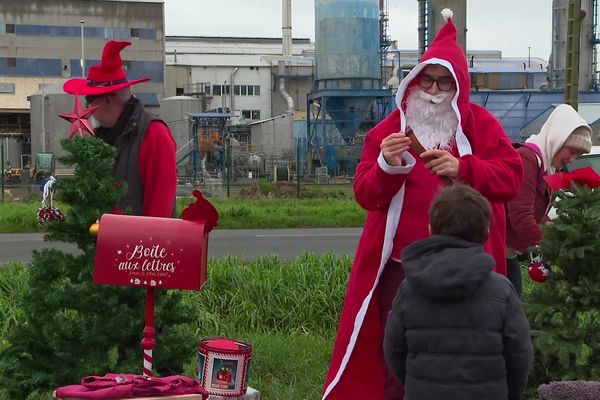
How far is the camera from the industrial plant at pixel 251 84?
38344mm

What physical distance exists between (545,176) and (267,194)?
59.0 feet

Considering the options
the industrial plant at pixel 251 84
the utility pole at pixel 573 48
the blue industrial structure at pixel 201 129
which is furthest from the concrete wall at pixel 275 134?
the utility pole at pixel 573 48

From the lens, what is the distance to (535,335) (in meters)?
4.44

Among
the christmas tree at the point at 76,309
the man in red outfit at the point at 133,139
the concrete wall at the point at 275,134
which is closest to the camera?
the christmas tree at the point at 76,309

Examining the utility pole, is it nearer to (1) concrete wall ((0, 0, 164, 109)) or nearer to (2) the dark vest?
(2) the dark vest

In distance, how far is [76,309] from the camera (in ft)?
14.4

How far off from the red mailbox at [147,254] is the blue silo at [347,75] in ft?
118

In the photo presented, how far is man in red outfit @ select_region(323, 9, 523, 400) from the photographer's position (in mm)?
4000

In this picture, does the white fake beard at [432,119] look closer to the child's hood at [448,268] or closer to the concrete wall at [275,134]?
the child's hood at [448,268]

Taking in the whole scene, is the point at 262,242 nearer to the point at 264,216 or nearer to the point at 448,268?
the point at 264,216

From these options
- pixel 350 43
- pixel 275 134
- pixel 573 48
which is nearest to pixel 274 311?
pixel 573 48

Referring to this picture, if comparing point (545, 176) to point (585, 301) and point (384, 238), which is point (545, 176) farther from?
point (384, 238)

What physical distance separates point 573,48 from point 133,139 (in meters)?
6.58

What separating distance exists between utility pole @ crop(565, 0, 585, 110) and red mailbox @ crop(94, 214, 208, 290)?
6.83 m
